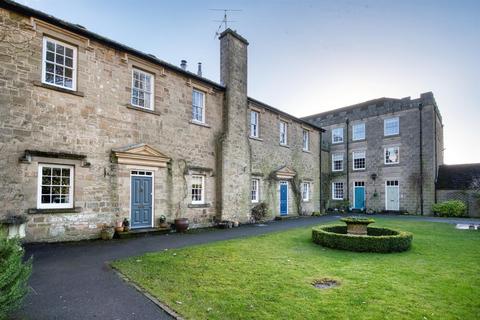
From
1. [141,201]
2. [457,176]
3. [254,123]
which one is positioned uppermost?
[254,123]

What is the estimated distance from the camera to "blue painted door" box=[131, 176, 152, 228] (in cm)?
1173

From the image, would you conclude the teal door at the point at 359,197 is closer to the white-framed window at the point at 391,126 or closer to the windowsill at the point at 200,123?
the white-framed window at the point at 391,126

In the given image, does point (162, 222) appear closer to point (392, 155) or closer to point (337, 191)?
point (337, 191)

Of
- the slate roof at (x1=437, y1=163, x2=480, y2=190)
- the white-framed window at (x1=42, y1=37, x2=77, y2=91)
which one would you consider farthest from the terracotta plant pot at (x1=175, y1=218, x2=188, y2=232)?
the slate roof at (x1=437, y1=163, x2=480, y2=190)

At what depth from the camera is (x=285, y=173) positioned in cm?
2020

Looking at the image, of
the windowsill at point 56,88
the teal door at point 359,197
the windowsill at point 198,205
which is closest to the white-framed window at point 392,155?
the teal door at point 359,197

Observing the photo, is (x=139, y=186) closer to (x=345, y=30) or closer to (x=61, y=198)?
(x=61, y=198)

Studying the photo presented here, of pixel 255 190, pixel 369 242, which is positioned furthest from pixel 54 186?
pixel 255 190

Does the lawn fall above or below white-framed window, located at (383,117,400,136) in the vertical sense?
below

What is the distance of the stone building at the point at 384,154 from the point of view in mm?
23828

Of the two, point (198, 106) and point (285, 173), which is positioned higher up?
point (198, 106)

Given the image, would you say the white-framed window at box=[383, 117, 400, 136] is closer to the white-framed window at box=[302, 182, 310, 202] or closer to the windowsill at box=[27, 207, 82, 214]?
the white-framed window at box=[302, 182, 310, 202]

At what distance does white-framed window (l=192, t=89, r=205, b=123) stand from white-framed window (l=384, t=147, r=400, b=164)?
19.7 m

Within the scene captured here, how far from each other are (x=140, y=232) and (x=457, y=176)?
1030 inches
